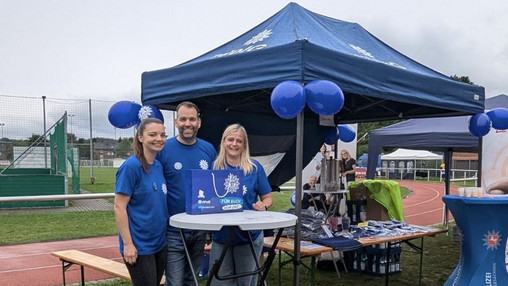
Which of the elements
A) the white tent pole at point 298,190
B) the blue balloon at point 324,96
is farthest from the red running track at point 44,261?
the blue balloon at point 324,96

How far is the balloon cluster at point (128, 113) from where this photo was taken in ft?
13.3

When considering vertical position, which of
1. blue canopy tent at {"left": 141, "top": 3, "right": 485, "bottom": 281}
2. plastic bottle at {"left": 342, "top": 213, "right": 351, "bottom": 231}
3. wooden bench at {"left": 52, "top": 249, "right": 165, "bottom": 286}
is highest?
blue canopy tent at {"left": 141, "top": 3, "right": 485, "bottom": 281}

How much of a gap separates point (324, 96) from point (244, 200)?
2.85ft

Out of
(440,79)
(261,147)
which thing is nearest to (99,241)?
(261,147)

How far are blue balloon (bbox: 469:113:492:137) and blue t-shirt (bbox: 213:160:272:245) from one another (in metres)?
2.84

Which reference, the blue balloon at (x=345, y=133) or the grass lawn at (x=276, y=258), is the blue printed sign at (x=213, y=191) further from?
the blue balloon at (x=345, y=133)

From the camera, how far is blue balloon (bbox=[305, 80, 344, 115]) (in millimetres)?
2959

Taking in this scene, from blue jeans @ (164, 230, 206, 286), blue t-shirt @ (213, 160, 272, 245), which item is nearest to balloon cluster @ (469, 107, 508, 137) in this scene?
blue t-shirt @ (213, 160, 272, 245)

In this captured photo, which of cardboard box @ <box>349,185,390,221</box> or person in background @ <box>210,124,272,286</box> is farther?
cardboard box @ <box>349,185,390,221</box>

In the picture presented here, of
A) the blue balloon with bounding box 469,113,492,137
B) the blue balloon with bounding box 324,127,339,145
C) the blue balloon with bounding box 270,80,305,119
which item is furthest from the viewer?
the blue balloon with bounding box 324,127,339,145

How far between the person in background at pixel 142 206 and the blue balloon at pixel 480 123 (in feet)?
11.4

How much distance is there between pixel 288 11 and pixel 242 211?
2301 millimetres

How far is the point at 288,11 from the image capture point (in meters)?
4.23

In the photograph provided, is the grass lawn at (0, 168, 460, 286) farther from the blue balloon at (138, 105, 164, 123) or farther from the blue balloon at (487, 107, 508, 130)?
the blue balloon at (138, 105, 164, 123)
